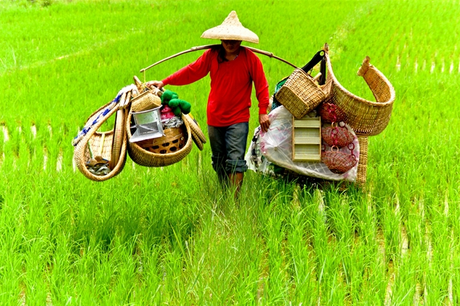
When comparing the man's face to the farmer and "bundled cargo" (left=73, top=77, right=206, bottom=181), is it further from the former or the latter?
"bundled cargo" (left=73, top=77, right=206, bottom=181)

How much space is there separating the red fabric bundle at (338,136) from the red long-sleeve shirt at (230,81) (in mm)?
404

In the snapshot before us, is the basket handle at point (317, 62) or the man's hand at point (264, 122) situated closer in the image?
the man's hand at point (264, 122)

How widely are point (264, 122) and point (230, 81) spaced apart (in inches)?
12.8

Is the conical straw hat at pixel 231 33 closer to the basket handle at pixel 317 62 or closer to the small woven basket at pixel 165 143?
the basket handle at pixel 317 62

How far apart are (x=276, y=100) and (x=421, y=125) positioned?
181cm

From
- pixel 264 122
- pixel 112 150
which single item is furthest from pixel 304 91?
pixel 112 150

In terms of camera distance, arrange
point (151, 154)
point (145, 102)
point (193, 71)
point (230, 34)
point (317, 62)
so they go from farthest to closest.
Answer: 1. point (317, 62)
2. point (193, 71)
3. point (230, 34)
4. point (145, 102)
5. point (151, 154)

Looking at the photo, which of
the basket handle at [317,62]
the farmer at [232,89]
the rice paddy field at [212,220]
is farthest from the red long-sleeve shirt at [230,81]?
the rice paddy field at [212,220]

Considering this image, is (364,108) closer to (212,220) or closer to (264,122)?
(264,122)

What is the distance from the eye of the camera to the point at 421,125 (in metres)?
4.53

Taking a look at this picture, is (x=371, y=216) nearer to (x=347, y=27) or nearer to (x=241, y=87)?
(x=241, y=87)

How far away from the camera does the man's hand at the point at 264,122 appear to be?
3.14m

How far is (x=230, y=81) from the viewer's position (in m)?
3.06

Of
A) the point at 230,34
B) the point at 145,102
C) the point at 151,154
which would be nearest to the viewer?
the point at 151,154
